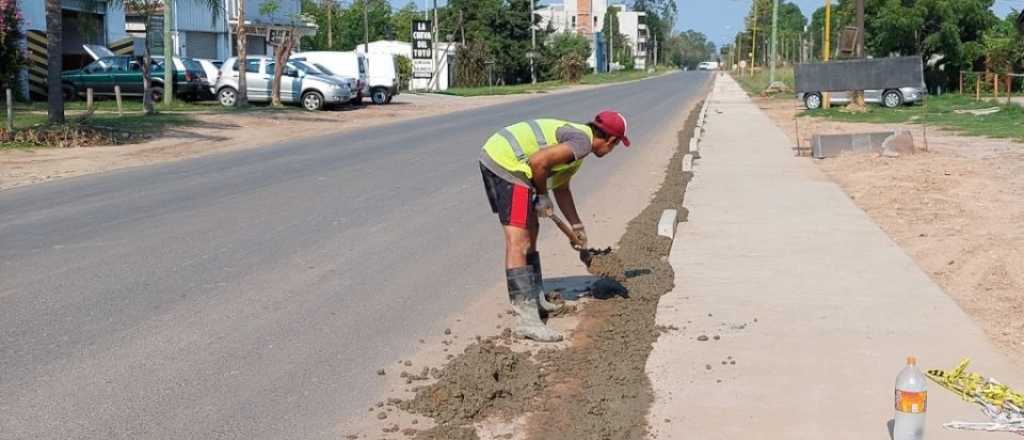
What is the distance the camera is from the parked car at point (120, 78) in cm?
3391

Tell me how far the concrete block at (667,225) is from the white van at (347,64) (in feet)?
87.9

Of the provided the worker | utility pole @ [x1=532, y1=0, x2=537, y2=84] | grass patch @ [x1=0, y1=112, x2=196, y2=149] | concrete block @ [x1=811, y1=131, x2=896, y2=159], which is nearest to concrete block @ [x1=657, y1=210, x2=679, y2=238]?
the worker

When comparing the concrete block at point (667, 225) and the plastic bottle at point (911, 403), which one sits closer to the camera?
the plastic bottle at point (911, 403)

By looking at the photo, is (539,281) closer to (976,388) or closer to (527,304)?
(527,304)

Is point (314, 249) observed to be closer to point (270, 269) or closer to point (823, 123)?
point (270, 269)

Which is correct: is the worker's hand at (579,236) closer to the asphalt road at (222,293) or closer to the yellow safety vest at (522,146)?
the yellow safety vest at (522,146)

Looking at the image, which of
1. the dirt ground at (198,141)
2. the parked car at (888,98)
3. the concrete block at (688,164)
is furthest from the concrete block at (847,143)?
the parked car at (888,98)

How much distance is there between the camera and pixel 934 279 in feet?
27.8

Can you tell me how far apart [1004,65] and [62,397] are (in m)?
44.5

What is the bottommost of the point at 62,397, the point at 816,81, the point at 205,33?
the point at 62,397

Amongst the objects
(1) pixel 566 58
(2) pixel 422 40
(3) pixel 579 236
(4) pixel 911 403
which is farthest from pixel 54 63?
(1) pixel 566 58

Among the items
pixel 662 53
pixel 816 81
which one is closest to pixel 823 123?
pixel 816 81

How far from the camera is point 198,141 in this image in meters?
22.3

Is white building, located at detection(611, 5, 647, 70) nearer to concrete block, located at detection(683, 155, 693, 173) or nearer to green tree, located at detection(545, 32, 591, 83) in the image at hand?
green tree, located at detection(545, 32, 591, 83)
